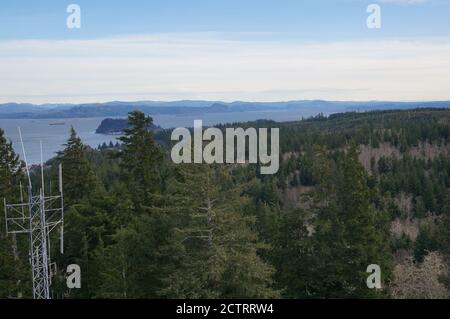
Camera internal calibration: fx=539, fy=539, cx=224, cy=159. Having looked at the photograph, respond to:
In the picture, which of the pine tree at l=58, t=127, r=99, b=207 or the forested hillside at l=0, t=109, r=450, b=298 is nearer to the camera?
the forested hillside at l=0, t=109, r=450, b=298

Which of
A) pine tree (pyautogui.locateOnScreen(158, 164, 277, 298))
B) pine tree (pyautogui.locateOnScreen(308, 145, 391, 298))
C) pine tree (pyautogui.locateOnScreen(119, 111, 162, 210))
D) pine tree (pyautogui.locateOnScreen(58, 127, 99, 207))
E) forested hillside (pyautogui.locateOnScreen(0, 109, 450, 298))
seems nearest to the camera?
pine tree (pyautogui.locateOnScreen(158, 164, 277, 298))

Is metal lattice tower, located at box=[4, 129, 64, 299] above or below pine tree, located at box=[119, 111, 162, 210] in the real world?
below

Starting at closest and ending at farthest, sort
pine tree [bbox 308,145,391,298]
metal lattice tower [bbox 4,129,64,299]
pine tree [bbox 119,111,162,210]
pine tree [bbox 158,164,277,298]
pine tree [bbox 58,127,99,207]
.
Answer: pine tree [bbox 158,164,277,298] → metal lattice tower [bbox 4,129,64,299] → pine tree [bbox 308,145,391,298] → pine tree [bbox 119,111,162,210] → pine tree [bbox 58,127,99,207]

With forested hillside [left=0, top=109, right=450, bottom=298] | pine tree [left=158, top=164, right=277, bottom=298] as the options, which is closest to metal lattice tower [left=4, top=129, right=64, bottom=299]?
forested hillside [left=0, top=109, right=450, bottom=298]

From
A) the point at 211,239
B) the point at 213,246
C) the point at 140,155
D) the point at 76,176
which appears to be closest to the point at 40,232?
the point at 211,239

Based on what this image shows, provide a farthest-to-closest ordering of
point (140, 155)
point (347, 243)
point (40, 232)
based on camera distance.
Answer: point (140, 155) < point (347, 243) < point (40, 232)

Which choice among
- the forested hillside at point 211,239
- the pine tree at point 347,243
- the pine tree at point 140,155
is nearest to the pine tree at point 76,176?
the forested hillside at point 211,239

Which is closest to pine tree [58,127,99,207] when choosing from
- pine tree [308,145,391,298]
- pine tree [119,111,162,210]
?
pine tree [119,111,162,210]

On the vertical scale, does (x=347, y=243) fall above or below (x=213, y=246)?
below

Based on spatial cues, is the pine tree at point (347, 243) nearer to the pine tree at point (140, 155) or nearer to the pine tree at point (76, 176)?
the pine tree at point (140, 155)

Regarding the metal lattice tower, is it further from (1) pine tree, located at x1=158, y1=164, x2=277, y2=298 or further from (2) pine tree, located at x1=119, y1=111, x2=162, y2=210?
(2) pine tree, located at x1=119, y1=111, x2=162, y2=210

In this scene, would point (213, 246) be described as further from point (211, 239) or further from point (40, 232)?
point (40, 232)

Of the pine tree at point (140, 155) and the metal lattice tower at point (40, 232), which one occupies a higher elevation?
the pine tree at point (140, 155)
